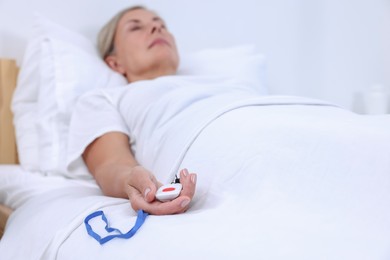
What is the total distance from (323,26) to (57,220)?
1464mm

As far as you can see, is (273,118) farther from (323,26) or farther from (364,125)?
(323,26)

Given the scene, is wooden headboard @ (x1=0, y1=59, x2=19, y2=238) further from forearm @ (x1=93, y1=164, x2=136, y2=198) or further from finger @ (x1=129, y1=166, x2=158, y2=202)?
finger @ (x1=129, y1=166, x2=158, y2=202)

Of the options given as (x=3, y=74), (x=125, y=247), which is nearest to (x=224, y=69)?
(x=3, y=74)

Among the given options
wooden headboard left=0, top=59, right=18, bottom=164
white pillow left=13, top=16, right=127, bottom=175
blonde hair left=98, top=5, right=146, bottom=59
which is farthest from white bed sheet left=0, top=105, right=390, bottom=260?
blonde hair left=98, top=5, right=146, bottom=59

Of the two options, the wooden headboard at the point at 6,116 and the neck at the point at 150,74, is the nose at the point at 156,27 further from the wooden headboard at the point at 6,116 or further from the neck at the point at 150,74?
the wooden headboard at the point at 6,116

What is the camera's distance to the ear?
160 centimetres

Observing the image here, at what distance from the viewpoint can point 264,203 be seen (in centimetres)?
74

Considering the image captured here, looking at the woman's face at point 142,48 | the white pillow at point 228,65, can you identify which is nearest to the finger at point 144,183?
the woman's face at point 142,48

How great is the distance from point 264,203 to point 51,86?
0.85 metres

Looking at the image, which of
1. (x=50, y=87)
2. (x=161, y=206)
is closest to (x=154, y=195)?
(x=161, y=206)

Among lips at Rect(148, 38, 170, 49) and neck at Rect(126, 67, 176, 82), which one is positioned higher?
lips at Rect(148, 38, 170, 49)

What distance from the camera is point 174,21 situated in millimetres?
1903

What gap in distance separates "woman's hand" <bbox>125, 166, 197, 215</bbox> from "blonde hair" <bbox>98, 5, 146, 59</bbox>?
2.91 feet

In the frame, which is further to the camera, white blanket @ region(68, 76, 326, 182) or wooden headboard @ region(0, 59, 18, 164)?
wooden headboard @ region(0, 59, 18, 164)
